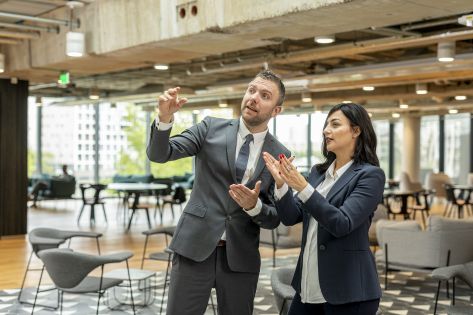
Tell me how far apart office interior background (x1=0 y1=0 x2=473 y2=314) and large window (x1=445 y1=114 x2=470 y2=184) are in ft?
0.18

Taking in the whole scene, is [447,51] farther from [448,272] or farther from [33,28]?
[33,28]

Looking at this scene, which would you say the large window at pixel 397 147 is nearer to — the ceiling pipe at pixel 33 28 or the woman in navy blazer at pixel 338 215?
the ceiling pipe at pixel 33 28

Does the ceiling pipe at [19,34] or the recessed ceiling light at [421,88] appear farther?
the recessed ceiling light at [421,88]

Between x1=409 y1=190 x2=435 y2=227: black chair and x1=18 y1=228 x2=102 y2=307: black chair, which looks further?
x1=409 y1=190 x2=435 y2=227: black chair

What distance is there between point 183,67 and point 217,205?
11.7 metres

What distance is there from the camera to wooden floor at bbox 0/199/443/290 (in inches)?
362

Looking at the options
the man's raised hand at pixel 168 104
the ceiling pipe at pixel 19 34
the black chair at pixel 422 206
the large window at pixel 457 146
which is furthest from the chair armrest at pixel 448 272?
the large window at pixel 457 146

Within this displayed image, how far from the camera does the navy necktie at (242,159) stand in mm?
3059

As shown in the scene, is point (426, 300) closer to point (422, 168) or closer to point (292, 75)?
point (292, 75)

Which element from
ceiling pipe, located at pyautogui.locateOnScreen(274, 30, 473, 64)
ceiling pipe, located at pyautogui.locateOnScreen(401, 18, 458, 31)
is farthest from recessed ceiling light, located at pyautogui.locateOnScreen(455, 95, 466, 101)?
ceiling pipe, located at pyautogui.locateOnScreen(401, 18, 458, 31)

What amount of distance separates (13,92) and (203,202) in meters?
10.7

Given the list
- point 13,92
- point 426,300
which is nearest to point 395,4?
point 426,300

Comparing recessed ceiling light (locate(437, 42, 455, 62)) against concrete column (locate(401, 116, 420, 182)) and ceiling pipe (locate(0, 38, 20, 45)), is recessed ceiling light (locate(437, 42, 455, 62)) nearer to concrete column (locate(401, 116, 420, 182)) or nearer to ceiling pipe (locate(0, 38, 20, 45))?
ceiling pipe (locate(0, 38, 20, 45))

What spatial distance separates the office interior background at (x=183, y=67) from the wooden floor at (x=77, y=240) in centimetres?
10
